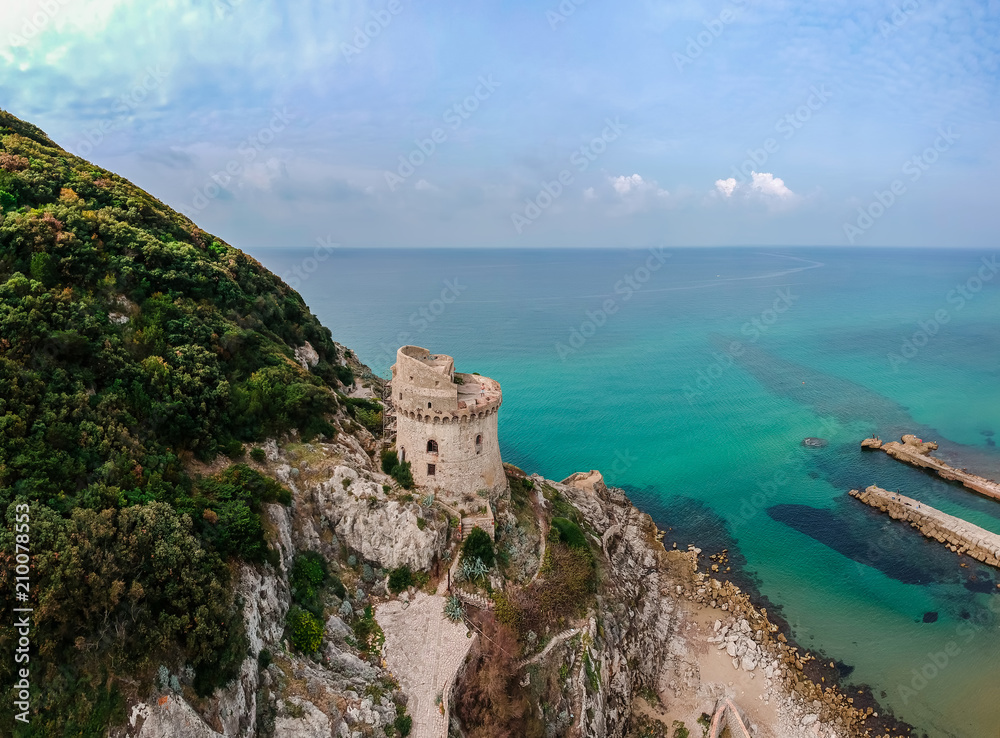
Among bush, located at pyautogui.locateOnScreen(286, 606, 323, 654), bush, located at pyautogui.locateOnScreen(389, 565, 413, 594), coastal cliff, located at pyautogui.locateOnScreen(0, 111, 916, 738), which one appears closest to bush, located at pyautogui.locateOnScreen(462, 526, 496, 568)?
coastal cliff, located at pyautogui.locateOnScreen(0, 111, 916, 738)

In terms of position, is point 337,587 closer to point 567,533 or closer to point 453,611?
point 453,611

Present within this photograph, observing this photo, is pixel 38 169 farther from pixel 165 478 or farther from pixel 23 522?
pixel 23 522

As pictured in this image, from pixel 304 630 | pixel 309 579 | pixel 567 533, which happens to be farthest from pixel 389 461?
pixel 567 533

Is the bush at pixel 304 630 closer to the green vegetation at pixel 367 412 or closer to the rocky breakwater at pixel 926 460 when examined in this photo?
the green vegetation at pixel 367 412

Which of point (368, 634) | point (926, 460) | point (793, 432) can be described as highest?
point (793, 432)

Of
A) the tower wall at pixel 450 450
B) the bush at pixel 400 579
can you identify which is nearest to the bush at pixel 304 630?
the bush at pixel 400 579

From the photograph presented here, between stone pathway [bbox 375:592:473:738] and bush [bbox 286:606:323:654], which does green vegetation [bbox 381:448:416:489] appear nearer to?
stone pathway [bbox 375:592:473:738]

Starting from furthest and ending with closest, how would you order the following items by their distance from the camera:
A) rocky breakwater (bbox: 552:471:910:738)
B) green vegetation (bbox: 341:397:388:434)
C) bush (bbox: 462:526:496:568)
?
green vegetation (bbox: 341:397:388:434)
rocky breakwater (bbox: 552:471:910:738)
bush (bbox: 462:526:496:568)

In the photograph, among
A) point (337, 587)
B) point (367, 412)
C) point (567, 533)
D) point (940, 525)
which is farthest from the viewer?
point (940, 525)
